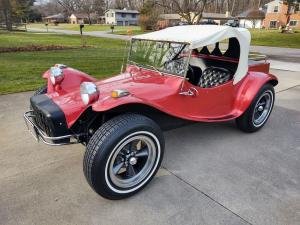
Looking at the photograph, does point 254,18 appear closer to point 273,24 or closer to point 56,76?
point 273,24

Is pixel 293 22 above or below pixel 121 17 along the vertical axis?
below

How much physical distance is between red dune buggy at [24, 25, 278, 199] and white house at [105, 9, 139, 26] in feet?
232

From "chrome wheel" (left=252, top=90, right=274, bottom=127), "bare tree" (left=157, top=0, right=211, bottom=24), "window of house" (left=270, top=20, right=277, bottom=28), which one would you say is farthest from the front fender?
"window of house" (left=270, top=20, right=277, bottom=28)

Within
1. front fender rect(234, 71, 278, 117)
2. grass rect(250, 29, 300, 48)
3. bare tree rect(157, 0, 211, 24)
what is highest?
bare tree rect(157, 0, 211, 24)

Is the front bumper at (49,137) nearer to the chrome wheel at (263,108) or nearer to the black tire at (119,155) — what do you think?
the black tire at (119,155)

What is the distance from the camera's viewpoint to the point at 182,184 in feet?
10.4

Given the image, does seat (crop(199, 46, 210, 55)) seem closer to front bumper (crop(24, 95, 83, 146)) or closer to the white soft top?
the white soft top

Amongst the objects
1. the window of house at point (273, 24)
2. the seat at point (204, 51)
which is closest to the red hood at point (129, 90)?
the seat at point (204, 51)

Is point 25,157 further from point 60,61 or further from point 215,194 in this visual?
point 60,61

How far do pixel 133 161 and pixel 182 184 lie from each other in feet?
1.99

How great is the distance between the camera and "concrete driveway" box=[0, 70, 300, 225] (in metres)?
2.69

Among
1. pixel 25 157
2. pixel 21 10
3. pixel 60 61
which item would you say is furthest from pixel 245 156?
pixel 21 10

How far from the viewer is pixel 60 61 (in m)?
10.4

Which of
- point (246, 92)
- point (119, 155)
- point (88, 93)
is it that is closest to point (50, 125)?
point (88, 93)
